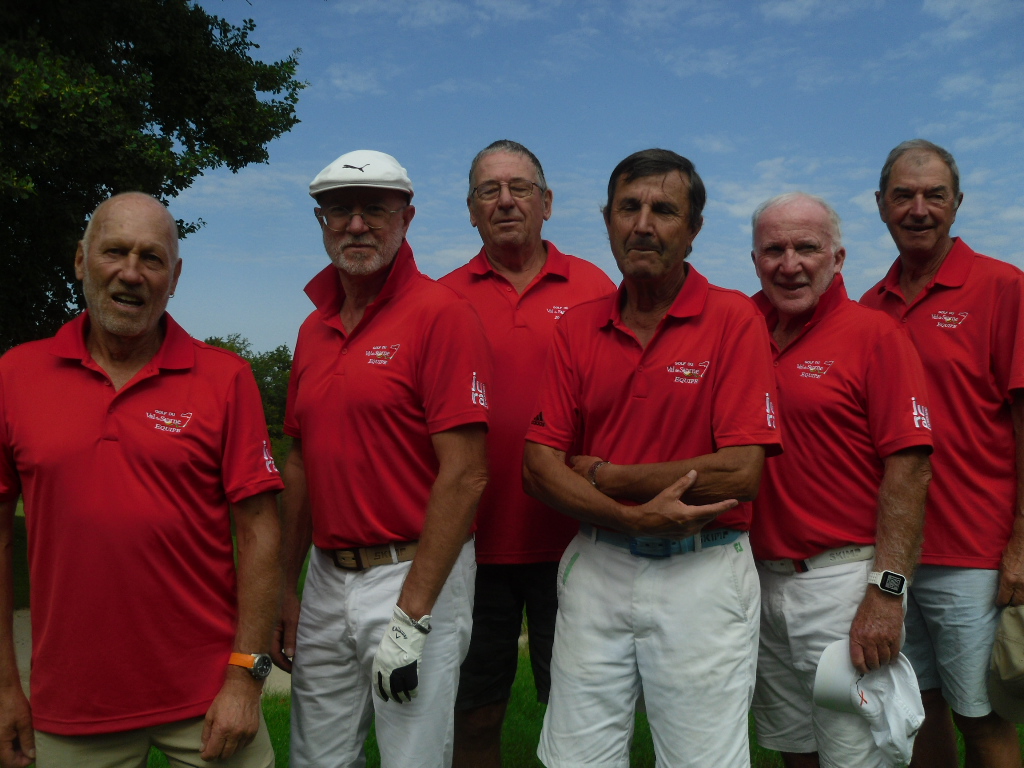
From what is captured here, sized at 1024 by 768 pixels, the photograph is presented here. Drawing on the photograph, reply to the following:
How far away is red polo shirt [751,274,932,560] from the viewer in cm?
364

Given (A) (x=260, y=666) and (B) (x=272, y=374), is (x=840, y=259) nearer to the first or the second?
(A) (x=260, y=666)

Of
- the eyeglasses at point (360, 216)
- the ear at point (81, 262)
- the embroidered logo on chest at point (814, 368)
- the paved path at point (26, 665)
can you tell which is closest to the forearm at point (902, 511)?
the embroidered logo on chest at point (814, 368)

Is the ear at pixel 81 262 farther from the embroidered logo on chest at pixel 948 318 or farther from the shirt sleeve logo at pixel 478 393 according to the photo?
the embroidered logo on chest at pixel 948 318

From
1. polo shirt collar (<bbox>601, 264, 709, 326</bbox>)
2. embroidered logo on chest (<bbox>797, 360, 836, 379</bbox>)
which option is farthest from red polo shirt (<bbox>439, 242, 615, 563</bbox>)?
embroidered logo on chest (<bbox>797, 360, 836, 379</bbox>)

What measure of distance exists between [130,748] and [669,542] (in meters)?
1.96

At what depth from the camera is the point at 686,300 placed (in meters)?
3.48

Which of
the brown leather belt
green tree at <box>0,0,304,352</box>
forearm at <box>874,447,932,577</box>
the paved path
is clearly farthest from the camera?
green tree at <box>0,0,304,352</box>

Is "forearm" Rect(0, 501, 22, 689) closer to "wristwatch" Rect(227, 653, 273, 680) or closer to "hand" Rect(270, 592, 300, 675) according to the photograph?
"wristwatch" Rect(227, 653, 273, 680)

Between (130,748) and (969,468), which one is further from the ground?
(969,468)

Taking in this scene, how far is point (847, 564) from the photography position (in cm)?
365

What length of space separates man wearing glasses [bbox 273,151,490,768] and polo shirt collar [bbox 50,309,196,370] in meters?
0.54

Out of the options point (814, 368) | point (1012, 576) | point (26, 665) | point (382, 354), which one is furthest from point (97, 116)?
point (1012, 576)

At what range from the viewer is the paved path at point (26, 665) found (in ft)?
23.7

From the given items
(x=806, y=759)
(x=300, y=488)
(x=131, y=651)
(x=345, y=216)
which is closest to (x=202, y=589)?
(x=131, y=651)
